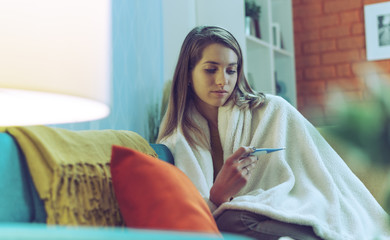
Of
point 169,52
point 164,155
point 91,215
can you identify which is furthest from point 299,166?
point 169,52

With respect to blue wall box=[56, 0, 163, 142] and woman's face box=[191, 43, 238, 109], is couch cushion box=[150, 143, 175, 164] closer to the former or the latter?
woman's face box=[191, 43, 238, 109]

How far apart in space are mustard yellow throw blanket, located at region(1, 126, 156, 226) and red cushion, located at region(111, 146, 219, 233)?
3.1 inches

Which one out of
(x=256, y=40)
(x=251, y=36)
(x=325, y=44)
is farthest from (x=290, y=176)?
(x=325, y=44)

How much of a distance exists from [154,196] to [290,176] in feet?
2.45

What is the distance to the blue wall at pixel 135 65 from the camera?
251cm

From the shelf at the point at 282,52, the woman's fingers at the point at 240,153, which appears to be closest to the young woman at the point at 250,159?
the woman's fingers at the point at 240,153

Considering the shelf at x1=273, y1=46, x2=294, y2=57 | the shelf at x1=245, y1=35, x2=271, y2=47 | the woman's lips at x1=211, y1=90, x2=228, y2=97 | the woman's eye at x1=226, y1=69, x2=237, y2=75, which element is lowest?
the woman's lips at x1=211, y1=90, x2=228, y2=97

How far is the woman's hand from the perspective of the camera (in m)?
1.44

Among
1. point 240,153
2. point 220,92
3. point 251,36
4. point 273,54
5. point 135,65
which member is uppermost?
point 251,36

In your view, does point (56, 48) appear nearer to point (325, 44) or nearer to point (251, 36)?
point (251, 36)

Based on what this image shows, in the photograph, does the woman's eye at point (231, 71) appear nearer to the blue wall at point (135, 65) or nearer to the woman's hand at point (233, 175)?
the woman's hand at point (233, 175)

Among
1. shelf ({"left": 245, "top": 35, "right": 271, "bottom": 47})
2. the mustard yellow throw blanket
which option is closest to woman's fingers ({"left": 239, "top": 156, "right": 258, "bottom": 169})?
the mustard yellow throw blanket

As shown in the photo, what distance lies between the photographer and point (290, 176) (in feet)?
5.22

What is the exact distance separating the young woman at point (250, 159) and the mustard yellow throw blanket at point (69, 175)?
409 mm
